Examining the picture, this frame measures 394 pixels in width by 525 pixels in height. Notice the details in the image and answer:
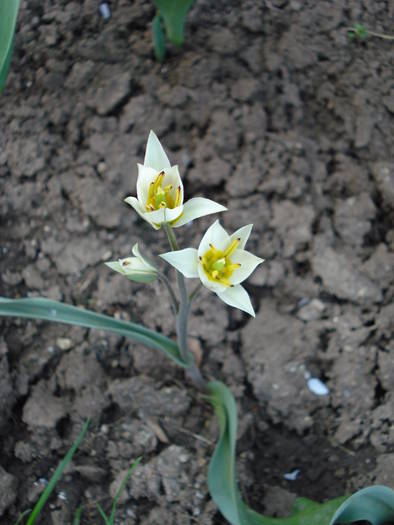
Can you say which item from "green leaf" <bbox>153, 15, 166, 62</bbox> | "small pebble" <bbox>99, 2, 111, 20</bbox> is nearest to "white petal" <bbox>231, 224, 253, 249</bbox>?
"green leaf" <bbox>153, 15, 166, 62</bbox>

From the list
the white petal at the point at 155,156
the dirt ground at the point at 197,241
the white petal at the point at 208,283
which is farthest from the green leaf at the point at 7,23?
the white petal at the point at 208,283

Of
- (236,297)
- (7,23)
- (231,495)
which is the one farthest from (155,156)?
(231,495)

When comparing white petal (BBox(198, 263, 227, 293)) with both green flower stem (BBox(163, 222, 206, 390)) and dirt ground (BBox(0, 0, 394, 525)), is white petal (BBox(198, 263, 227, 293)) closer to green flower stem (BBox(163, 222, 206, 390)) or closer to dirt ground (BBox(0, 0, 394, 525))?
green flower stem (BBox(163, 222, 206, 390))

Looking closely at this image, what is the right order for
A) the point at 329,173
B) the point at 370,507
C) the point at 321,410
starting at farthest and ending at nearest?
the point at 329,173, the point at 321,410, the point at 370,507

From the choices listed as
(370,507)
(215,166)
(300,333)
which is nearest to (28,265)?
(215,166)

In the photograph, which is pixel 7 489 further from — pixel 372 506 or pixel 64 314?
pixel 372 506

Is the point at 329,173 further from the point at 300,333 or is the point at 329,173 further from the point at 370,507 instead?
the point at 370,507

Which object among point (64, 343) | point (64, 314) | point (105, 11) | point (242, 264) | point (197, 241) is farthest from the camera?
point (105, 11)
